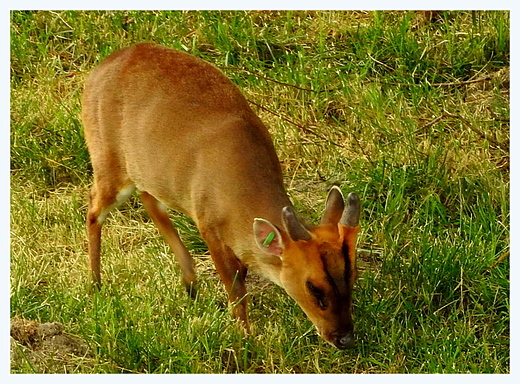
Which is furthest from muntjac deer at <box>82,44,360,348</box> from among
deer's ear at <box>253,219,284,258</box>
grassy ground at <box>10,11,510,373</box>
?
grassy ground at <box>10,11,510,373</box>

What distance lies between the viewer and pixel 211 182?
698 centimetres

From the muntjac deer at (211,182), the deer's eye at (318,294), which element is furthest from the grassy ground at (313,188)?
the deer's eye at (318,294)

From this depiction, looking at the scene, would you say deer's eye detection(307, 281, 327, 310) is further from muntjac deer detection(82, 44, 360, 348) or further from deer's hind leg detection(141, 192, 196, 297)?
deer's hind leg detection(141, 192, 196, 297)

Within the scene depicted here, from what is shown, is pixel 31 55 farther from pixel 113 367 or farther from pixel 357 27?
pixel 113 367

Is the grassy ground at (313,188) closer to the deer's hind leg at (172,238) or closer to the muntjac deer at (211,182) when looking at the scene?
the deer's hind leg at (172,238)

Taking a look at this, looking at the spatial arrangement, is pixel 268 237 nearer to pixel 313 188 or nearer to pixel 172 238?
pixel 172 238

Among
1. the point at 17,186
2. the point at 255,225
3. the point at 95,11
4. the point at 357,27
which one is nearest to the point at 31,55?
the point at 95,11

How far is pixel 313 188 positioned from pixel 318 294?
2.37 metres

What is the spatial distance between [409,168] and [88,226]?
2.24 metres

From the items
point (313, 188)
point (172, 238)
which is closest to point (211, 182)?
point (172, 238)

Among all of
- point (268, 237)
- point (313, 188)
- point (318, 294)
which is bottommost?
point (313, 188)

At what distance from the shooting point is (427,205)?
26.1 feet

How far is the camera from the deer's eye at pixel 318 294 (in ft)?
20.8

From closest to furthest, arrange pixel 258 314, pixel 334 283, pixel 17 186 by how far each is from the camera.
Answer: pixel 334 283 → pixel 258 314 → pixel 17 186
